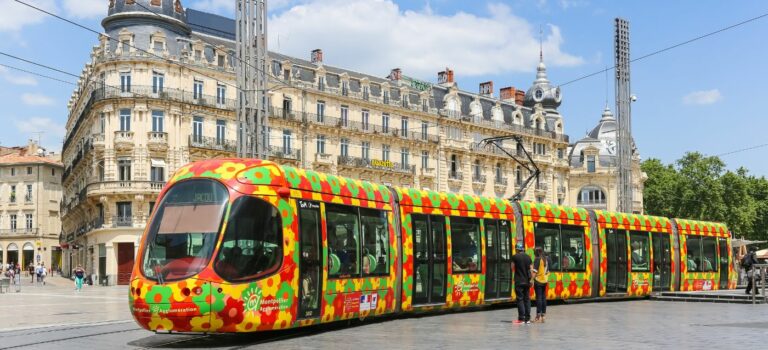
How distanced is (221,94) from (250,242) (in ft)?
140

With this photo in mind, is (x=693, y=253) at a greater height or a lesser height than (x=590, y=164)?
lesser

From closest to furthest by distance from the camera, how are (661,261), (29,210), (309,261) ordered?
(309,261) → (661,261) → (29,210)

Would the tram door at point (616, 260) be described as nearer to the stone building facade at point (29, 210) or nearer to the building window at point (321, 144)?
the building window at point (321, 144)

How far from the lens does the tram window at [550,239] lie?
22.5 meters

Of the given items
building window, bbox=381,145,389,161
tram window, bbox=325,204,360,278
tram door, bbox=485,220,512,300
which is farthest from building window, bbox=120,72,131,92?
tram window, bbox=325,204,360,278

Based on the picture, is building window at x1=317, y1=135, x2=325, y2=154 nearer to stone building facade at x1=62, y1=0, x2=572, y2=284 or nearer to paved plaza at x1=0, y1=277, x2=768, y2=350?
stone building facade at x1=62, y1=0, x2=572, y2=284

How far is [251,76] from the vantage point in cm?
2994

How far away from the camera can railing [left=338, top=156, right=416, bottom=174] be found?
198 feet

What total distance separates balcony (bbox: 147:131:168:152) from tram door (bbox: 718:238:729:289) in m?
32.6

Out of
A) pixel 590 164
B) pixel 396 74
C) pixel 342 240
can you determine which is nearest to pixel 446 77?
pixel 396 74

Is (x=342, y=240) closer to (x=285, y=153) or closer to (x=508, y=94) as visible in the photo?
(x=285, y=153)

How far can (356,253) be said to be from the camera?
52.6ft

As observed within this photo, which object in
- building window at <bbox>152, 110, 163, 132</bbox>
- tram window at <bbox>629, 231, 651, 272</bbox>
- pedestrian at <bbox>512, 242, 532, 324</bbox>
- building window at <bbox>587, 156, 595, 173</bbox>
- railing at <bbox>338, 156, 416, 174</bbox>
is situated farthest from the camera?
building window at <bbox>587, 156, 595, 173</bbox>

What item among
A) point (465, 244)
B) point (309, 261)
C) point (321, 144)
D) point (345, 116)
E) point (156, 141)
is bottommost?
point (309, 261)
